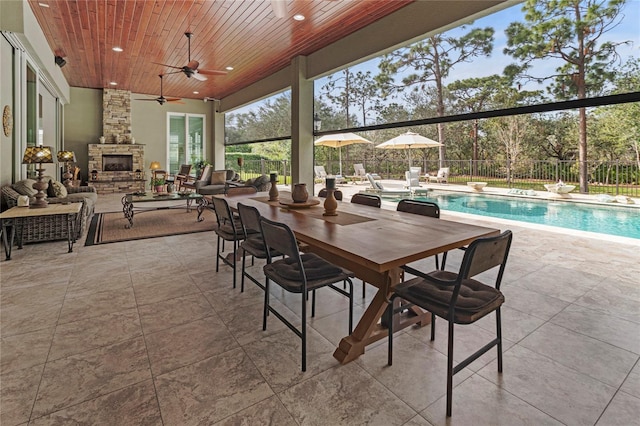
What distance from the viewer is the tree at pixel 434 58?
446cm

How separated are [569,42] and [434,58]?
1693 mm

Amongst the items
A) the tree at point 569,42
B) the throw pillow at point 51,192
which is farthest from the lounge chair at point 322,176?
the tree at point 569,42

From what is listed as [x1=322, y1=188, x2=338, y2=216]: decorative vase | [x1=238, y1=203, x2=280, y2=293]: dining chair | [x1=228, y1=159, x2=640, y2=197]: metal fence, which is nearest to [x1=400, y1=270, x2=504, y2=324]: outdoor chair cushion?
[x1=322, y1=188, x2=338, y2=216]: decorative vase

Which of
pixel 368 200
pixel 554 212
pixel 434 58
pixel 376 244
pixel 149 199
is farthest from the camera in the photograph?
pixel 554 212

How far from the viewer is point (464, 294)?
1.74 meters

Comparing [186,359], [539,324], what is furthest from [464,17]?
[186,359]

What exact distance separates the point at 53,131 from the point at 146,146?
3.39 metres

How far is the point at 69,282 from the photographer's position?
10.2 feet

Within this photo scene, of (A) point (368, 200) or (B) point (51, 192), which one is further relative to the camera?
(B) point (51, 192)

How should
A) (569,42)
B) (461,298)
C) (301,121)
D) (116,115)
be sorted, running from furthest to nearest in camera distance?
(116,115) → (301,121) → (569,42) → (461,298)

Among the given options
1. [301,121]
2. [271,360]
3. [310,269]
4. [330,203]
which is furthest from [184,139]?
[271,360]

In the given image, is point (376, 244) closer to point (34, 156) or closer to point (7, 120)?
point (34, 156)

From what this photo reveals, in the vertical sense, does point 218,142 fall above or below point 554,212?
above

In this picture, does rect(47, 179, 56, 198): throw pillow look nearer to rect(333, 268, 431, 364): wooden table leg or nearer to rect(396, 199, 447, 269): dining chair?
rect(396, 199, 447, 269): dining chair
